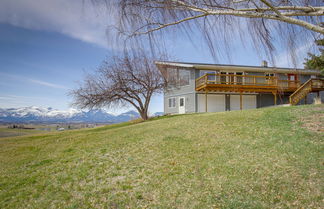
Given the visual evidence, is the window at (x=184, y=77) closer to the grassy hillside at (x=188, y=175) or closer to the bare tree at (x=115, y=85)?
the bare tree at (x=115, y=85)

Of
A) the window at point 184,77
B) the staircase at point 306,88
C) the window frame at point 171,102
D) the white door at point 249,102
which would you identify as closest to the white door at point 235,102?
the white door at point 249,102

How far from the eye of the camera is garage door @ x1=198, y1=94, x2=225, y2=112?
20.9 meters

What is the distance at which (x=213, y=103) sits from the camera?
21219mm

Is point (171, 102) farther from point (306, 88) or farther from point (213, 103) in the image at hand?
point (306, 88)

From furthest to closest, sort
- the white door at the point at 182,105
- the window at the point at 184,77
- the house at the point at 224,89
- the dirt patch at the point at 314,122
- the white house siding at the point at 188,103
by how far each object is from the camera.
A: 1. the white door at the point at 182,105
2. the window at the point at 184,77
3. the white house siding at the point at 188,103
4. the house at the point at 224,89
5. the dirt patch at the point at 314,122

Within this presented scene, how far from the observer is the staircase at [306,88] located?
1801cm

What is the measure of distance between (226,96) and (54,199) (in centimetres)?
2029

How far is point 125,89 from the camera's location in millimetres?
19016

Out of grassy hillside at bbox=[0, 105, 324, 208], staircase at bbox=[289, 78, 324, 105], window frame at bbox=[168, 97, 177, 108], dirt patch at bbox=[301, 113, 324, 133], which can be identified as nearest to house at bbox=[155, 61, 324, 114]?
staircase at bbox=[289, 78, 324, 105]

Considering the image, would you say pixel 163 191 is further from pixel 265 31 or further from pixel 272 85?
pixel 272 85

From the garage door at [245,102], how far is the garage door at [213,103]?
1327 mm

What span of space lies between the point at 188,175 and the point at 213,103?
17172 millimetres

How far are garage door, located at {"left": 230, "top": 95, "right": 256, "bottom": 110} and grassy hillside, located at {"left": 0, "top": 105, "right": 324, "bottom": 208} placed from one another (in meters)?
13.5

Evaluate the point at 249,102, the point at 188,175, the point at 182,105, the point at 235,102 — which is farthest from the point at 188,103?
the point at 188,175
